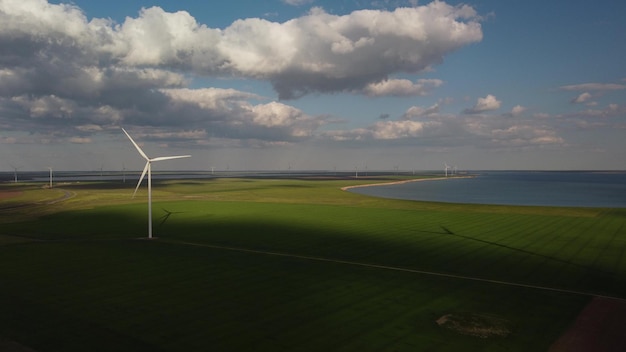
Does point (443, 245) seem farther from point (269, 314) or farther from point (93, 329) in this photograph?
point (93, 329)

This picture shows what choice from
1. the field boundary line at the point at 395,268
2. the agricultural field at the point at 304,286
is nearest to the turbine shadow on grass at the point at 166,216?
the agricultural field at the point at 304,286

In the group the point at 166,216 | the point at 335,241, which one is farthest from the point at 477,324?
the point at 166,216

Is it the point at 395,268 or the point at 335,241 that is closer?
the point at 395,268

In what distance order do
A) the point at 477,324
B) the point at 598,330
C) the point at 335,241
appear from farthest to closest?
the point at 335,241 → the point at 477,324 → the point at 598,330

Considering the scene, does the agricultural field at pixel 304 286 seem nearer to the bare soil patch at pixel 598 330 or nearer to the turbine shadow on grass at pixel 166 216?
the bare soil patch at pixel 598 330

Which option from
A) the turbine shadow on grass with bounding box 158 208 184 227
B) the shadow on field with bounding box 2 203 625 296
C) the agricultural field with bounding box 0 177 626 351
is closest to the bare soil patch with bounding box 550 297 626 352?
the agricultural field with bounding box 0 177 626 351

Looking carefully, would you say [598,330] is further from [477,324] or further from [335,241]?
[335,241]

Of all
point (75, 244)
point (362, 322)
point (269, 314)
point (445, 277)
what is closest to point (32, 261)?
point (75, 244)
